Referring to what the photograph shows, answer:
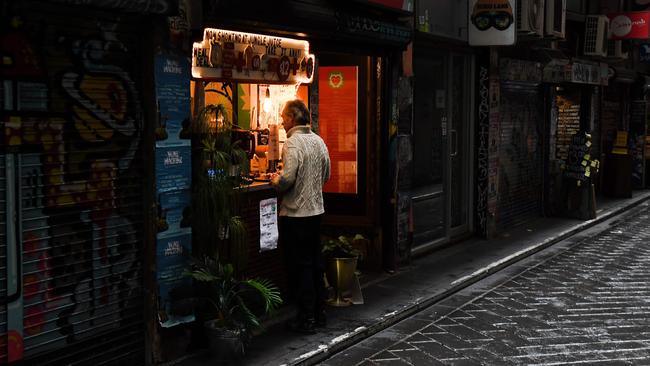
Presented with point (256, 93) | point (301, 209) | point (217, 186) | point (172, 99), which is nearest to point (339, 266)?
point (301, 209)

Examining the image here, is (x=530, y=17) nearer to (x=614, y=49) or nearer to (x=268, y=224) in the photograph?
(x=614, y=49)

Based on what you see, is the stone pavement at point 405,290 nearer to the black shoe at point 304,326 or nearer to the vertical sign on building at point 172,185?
the black shoe at point 304,326

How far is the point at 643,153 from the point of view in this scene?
20562mm

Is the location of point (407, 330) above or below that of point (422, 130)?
below

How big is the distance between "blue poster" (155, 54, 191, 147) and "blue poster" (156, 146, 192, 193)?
6 cm

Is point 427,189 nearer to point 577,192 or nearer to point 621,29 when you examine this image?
point 577,192

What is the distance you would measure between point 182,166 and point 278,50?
2.14 m

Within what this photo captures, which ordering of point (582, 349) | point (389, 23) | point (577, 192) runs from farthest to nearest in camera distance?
point (577, 192) < point (389, 23) < point (582, 349)

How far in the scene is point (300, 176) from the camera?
6949 millimetres

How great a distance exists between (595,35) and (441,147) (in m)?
6.86

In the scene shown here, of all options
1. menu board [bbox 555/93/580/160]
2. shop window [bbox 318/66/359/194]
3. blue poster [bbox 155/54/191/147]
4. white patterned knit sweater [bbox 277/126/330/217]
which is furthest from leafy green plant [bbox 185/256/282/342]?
menu board [bbox 555/93/580/160]

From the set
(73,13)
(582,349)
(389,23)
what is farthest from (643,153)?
(73,13)

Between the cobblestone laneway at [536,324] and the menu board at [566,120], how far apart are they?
22.7ft

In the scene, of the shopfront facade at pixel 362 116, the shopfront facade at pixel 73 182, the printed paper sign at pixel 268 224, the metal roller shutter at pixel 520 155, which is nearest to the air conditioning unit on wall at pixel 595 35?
the metal roller shutter at pixel 520 155
